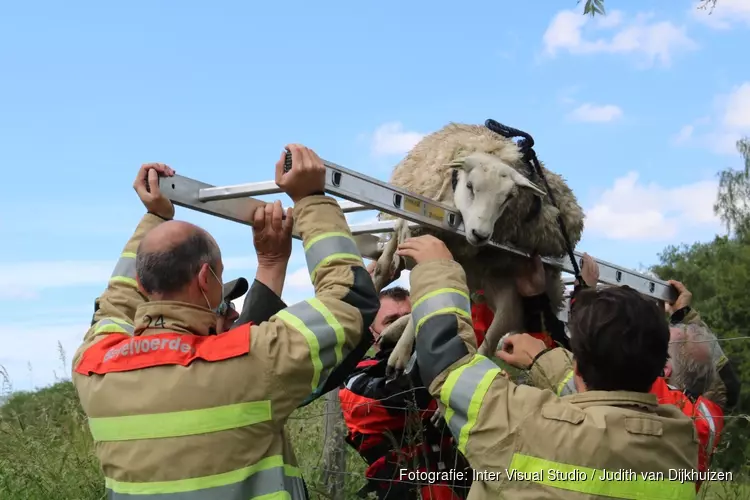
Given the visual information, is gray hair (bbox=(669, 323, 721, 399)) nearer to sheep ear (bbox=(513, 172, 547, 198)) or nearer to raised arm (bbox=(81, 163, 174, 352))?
sheep ear (bbox=(513, 172, 547, 198))

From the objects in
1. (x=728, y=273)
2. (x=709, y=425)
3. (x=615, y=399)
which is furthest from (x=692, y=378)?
(x=728, y=273)

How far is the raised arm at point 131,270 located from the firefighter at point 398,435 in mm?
1415

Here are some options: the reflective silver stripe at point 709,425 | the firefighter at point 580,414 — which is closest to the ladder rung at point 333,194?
the firefighter at point 580,414

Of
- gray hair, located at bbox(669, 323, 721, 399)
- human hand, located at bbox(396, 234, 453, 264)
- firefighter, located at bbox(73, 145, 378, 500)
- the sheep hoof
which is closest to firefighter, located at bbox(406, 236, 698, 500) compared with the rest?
human hand, located at bbox(396, 234, 453, 264)

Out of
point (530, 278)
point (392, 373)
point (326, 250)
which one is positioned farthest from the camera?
point (530, 278)

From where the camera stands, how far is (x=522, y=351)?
289 centimetres

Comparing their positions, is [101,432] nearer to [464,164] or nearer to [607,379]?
[607,379]

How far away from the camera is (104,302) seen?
2979 mm

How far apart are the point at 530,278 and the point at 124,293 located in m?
2.40

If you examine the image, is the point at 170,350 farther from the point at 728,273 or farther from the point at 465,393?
the point at 728,273

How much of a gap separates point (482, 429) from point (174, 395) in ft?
3.00

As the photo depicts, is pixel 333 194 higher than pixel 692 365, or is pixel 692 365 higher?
pixel 333 194

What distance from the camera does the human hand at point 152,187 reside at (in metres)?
2.90

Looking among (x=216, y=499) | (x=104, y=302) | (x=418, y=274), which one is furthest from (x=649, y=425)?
(x=104, y=302)
